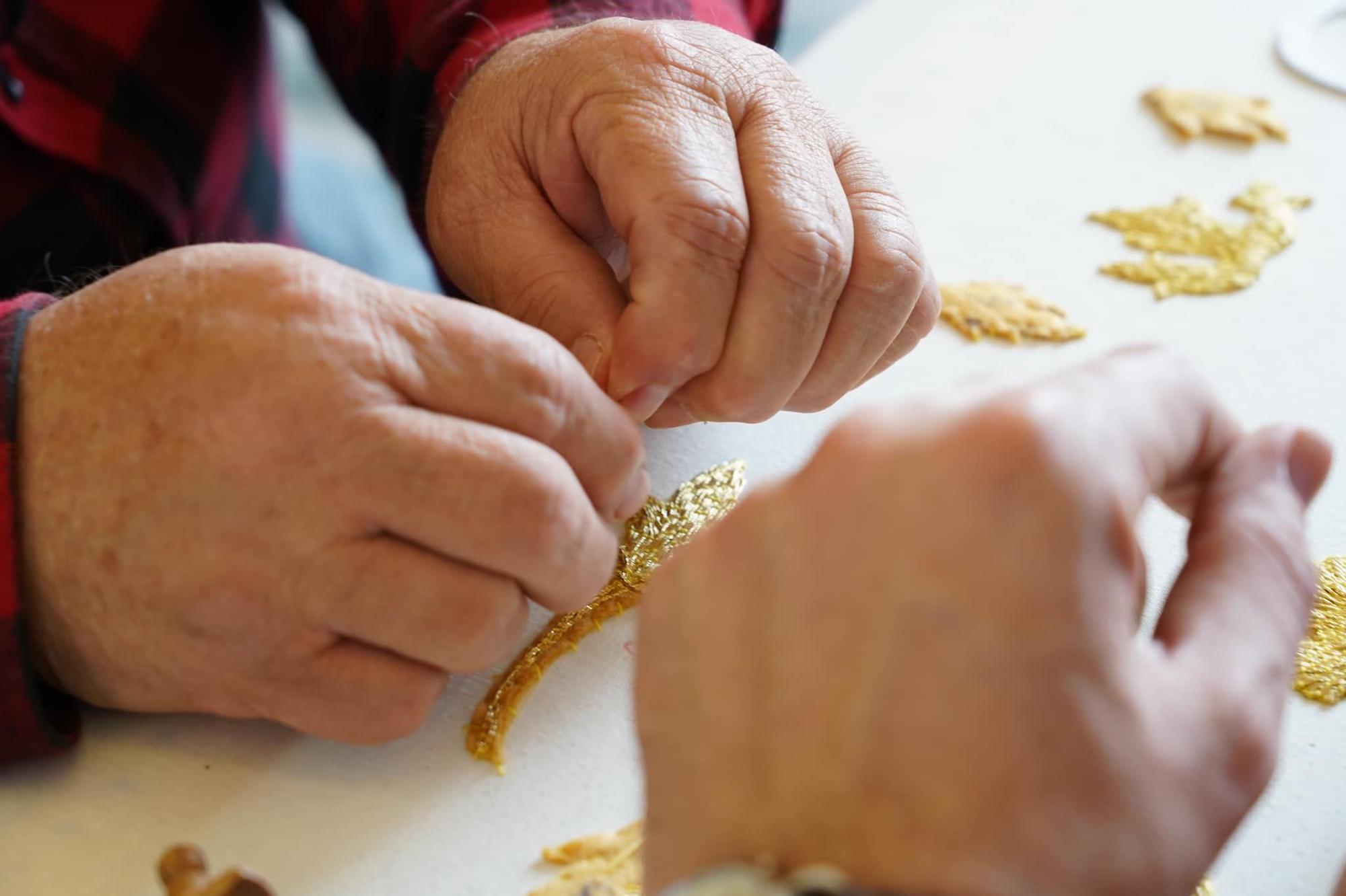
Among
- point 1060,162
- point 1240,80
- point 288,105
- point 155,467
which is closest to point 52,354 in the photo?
point 155,467

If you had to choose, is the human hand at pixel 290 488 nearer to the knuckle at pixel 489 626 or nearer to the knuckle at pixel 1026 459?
the knuckle at pixel 489 626

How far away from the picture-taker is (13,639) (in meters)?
0.44

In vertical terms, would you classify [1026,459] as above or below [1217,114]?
above

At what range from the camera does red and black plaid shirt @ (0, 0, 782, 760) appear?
0.76m

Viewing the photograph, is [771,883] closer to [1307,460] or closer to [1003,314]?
[1307,460]

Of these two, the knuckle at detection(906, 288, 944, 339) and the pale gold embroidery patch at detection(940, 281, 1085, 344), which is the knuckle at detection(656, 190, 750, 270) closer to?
the knuckle at detection(906, 288, 944, 339)

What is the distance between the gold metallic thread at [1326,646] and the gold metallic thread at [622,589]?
0.88ft

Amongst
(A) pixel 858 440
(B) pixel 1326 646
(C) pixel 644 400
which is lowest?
(B) pixel 1326 646

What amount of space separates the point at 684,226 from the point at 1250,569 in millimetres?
276

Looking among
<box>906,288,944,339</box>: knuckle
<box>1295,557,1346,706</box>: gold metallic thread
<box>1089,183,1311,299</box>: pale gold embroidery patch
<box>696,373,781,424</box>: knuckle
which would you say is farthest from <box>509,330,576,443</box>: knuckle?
<box>1089,183,1311,299</box>: pale gold embroidery patch

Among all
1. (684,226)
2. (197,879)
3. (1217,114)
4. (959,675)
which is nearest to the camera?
Answer: (959,675)

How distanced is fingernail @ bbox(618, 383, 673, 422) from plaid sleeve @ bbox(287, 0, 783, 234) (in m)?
0.27

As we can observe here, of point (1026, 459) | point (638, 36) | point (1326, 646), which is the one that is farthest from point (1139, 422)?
point (638, 36)

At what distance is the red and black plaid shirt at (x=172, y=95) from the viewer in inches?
29.8
